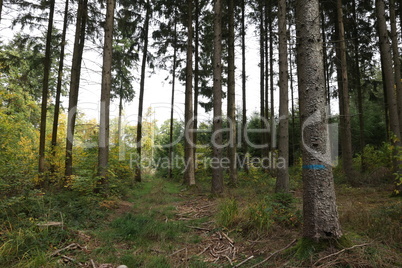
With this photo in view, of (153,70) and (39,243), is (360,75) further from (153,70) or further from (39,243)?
(39,243)

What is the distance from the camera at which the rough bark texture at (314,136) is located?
10.2 ft

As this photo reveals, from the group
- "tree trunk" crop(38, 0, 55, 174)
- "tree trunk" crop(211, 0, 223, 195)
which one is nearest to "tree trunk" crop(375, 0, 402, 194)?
"tree trunk" crop(211, 0, 223, 195)

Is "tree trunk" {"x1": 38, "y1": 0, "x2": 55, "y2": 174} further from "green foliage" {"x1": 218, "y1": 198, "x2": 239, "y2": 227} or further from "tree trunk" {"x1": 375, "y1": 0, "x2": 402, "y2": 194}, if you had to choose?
"tree trunk" {"x1": 375, "y1": 0, "x2": 402, "y2": 194}

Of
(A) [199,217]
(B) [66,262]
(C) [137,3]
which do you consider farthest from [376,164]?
(C) [137,3]

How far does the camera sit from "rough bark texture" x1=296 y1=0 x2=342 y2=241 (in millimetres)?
3105

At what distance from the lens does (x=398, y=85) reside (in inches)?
326

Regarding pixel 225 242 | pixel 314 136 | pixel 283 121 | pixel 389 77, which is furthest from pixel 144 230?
pixel 389 77

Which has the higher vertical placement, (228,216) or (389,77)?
(389,77)

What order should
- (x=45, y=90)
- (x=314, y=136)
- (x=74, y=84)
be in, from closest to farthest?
(x=314, y=136)
(x=45, y=90)
(x=74, y=84)

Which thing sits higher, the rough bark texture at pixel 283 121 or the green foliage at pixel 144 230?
the rough bark texture at pixel 283 121

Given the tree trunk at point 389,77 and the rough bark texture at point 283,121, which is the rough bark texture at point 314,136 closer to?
the rough bark texture at point 283,121

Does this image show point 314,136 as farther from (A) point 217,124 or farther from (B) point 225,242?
(A) point 217,124

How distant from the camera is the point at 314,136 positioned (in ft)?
10.6

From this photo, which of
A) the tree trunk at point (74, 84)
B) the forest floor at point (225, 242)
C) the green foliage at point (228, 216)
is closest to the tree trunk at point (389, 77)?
the forest floor at point (225, 242)
